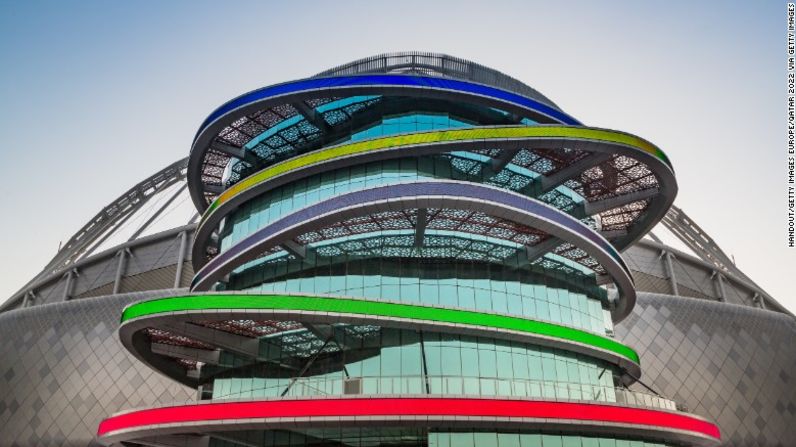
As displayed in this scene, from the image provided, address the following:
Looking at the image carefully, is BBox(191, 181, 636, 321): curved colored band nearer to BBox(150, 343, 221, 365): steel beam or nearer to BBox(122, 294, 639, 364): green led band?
BBox(122, 294, 639, 364): green led band

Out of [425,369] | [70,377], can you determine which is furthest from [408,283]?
[70,377]

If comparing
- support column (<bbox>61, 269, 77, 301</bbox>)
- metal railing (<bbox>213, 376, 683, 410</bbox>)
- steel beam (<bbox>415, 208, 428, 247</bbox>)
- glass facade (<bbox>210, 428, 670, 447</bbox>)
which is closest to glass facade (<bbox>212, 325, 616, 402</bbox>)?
metal railing (<bbox>213, 376, 683, 410</bbox>)

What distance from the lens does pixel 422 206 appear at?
38062mm

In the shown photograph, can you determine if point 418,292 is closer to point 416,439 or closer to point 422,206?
point 422,206

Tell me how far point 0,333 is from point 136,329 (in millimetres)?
32472

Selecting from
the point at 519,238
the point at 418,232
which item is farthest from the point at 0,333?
the point at 519,238

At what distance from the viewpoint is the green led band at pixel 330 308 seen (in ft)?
117

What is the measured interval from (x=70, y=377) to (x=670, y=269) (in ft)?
186

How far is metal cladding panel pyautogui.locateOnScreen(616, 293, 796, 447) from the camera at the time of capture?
6159 cm

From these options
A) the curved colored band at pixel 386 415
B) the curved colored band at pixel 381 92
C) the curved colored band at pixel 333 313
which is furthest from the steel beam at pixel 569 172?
the curved colored band at pixel 386 415

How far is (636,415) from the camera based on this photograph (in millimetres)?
37625

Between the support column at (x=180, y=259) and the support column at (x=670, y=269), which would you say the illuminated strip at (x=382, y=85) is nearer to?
the support column at (x=180, y=259)

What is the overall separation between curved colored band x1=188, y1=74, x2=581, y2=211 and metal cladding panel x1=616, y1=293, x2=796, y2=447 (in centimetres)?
2904

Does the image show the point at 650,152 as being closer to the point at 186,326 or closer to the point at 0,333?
the point at 186,326
